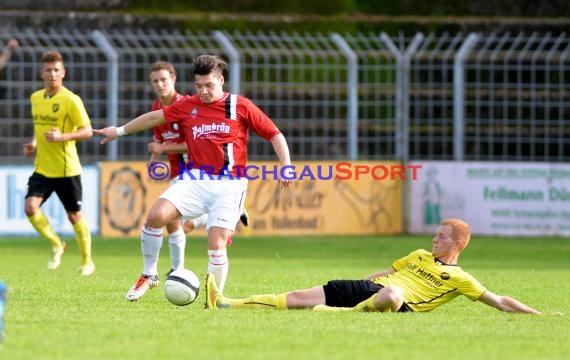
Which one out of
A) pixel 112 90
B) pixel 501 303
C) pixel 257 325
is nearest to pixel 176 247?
pixel 257 325

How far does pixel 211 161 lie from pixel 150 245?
2.94ft

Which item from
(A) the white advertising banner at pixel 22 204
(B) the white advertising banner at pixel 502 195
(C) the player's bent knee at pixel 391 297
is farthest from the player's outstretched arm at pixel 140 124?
(B) the white advertising banner at pixel 502 195

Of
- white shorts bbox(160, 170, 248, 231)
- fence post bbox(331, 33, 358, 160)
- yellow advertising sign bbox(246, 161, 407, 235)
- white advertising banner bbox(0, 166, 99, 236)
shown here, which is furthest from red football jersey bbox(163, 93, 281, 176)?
fence post bbox(331, 33, 358, 160)

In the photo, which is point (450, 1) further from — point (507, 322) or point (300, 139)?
point (507, 322)

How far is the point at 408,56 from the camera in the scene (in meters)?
21.7

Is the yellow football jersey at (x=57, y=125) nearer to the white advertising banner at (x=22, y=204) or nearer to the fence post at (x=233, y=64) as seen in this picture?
the white advertising banner at (x=22, y=204)

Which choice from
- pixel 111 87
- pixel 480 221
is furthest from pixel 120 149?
pixel 480 221

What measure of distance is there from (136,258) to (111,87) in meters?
4.75

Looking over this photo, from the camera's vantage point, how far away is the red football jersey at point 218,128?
1053 centimetres

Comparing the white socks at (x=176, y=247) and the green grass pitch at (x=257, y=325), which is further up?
the white socks at (x=176, y=247)

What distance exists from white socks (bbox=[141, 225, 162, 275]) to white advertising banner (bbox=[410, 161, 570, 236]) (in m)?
11.5

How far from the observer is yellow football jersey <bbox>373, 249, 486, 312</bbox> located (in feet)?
31.8

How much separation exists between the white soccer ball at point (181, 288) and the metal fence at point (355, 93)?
11020 millimetres

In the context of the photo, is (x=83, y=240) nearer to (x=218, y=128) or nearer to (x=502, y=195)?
(x=218, y=128)
